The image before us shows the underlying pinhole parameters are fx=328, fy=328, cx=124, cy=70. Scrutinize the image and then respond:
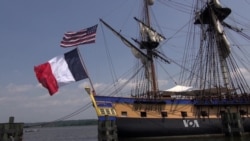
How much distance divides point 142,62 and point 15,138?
85.4ft

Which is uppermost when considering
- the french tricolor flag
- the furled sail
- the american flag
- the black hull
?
the furled sail

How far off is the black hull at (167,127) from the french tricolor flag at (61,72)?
9.13m

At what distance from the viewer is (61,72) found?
25797mm

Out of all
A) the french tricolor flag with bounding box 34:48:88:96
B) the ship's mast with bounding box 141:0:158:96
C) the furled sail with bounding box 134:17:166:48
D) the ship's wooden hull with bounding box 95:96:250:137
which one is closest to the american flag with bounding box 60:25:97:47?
the french tricolor flag with bounding box 34:48:88:96

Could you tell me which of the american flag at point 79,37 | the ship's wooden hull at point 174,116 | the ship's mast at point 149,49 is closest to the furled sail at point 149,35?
the ship's mast at point 149,49

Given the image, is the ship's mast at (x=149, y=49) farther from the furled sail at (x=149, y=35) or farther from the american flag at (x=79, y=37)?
the american flag at (x=79, y=37)

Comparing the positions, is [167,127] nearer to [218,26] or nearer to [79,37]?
[79,37]

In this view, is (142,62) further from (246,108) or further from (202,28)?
(246,108)

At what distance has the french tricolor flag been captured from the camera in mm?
24844

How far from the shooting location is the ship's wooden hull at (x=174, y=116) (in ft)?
111

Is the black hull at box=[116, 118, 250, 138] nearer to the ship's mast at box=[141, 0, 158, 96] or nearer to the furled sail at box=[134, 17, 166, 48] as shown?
the ship's mast at box=[141, 0, 158, 96]

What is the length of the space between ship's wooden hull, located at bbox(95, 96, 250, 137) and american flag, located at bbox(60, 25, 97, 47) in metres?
7.31

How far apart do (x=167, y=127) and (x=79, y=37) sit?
14895 millimetres

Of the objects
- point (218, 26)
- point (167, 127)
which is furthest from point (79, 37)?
point (218, 26)
